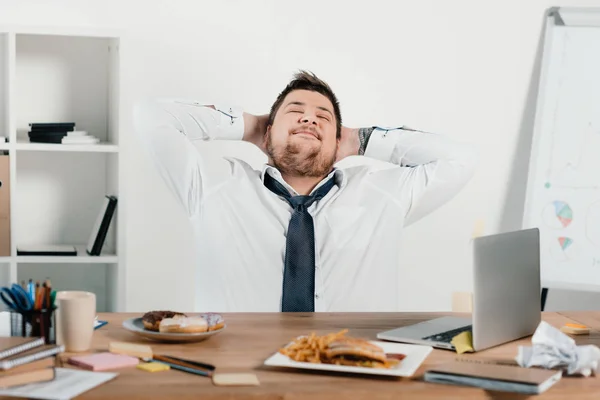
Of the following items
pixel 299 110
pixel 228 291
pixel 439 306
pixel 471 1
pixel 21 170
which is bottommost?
pixel 439 306

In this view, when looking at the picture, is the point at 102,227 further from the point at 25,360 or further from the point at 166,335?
the point at 25,360

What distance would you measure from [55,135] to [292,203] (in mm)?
1102

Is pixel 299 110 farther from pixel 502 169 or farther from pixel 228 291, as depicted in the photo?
pixel 502 169

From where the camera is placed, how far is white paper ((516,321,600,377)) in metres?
1.59

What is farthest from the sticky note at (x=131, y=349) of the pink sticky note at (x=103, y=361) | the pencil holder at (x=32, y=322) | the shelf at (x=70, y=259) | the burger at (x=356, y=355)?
the shelf at (x=70, y=259)

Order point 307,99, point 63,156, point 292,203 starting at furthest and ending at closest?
1. point 63,156
2. point 307,99
3. point 292,203

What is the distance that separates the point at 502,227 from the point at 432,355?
241 centimetres

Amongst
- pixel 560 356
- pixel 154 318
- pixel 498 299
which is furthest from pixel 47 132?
pixel 560 356

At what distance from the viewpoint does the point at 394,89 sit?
3840 mm

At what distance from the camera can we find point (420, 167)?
2.96 m

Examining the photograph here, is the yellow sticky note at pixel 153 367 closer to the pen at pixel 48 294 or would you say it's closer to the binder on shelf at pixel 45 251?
the pen at pixel 48 294

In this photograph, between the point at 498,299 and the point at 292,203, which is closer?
the point at 498,299

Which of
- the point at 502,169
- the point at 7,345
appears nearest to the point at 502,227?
the point at 502,169

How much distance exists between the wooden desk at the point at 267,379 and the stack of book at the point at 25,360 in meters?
0.10
